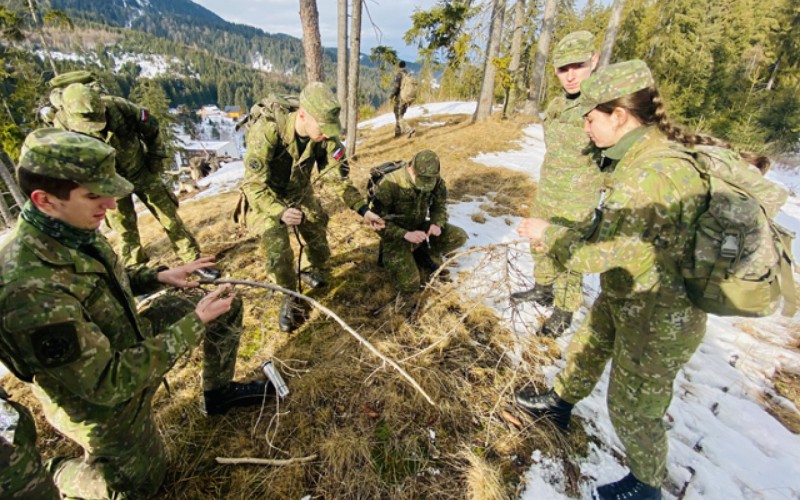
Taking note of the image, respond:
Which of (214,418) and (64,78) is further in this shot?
(64,78)

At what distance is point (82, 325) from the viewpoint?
1.26m

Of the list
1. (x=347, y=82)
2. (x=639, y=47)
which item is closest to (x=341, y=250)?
(x=347, y=82)

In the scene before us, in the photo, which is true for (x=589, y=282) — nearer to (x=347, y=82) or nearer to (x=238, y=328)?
(x=238, y=328)

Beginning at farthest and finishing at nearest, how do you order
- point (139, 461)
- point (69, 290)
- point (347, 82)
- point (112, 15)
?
point (112, 15)
point (347, 82)
point (139, 461)
point (69, 290)

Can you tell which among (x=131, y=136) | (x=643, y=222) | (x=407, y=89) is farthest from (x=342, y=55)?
(x=643, y=222)

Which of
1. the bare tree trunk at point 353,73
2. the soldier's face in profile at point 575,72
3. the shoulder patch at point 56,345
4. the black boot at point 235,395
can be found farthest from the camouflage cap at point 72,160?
the bare tree trunk at point 353,73

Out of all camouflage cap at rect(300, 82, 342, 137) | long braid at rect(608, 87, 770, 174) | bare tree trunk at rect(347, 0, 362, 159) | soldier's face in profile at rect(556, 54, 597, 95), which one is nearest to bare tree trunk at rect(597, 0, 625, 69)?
bare tree trunk at rect(347, 0, 362, 159)

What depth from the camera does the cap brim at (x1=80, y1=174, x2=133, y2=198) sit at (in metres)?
1.33

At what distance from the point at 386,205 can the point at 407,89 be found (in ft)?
25.4

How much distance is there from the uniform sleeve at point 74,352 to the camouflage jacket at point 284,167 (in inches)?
77.5

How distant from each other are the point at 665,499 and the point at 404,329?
6.86ft

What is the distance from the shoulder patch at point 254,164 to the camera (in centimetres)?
317

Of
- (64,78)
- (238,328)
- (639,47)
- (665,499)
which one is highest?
(639,47)

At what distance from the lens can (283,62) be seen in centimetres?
19475
